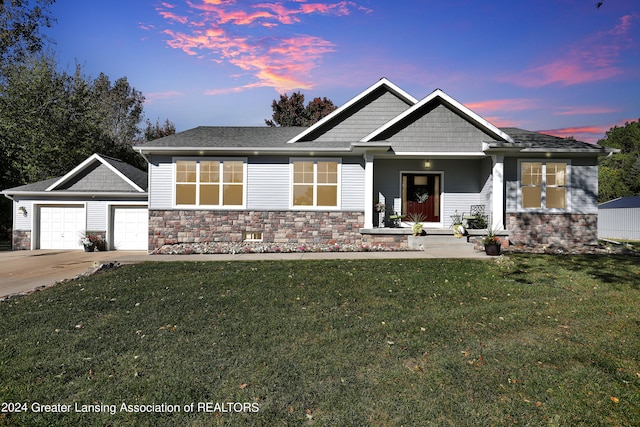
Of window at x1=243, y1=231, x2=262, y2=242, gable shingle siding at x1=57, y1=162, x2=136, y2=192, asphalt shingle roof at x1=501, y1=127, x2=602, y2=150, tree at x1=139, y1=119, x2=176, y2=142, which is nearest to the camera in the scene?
asphalt shingle roof at x1=501, y1=127, x2=602, y2=150

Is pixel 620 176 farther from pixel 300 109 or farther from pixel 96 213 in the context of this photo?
pixel 96 213

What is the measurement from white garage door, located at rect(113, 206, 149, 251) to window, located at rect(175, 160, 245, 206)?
12.5 ft

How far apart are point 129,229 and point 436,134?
13633 millimetres

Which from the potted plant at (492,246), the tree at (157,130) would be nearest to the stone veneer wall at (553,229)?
the potted plant at (492,246)

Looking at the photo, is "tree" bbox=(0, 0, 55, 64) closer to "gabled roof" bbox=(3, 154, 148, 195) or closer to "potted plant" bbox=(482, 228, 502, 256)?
"gabled roof" bbox=(3, 154, 148, 195)

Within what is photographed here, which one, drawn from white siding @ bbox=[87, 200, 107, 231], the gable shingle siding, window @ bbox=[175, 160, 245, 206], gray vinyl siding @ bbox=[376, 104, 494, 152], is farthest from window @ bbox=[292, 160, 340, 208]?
white siding @ bbox=[87, 200, 107, 231]

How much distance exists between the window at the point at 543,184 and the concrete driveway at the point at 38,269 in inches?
532

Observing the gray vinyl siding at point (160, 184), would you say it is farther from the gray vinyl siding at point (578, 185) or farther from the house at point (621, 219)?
the house at point (621, 219)

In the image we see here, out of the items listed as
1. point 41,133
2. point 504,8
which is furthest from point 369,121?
point 41,133

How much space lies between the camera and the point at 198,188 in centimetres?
1280

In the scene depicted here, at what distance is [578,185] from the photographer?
12430 mm

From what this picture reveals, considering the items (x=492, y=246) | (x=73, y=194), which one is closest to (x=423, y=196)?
(x=492, y=246)

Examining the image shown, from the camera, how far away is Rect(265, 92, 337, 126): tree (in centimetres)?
3309

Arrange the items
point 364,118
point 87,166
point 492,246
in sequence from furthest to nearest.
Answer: point 87,166 → point 364,118 → point 492,246
